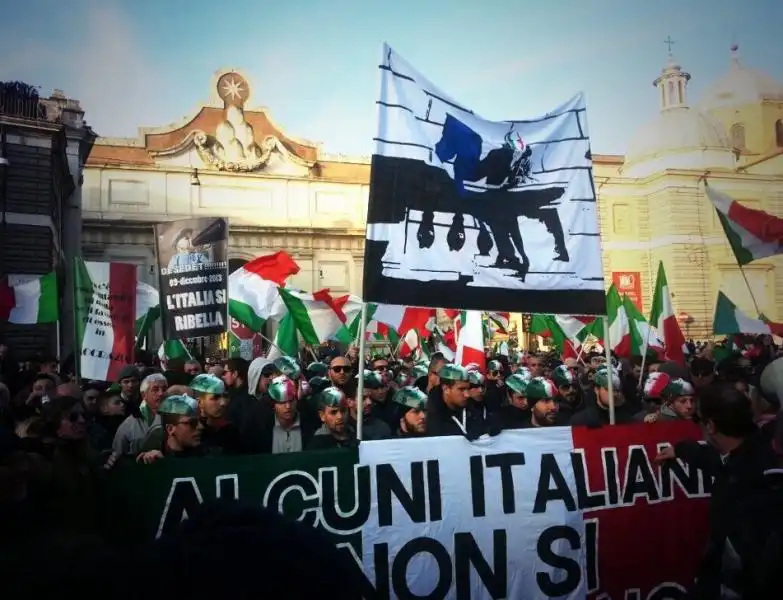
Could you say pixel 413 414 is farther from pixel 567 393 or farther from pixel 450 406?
pixel 567 393

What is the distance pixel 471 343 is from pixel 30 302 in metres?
7.63

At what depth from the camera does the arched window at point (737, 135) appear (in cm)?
5325

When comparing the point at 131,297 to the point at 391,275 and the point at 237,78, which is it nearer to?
the point at 391,275

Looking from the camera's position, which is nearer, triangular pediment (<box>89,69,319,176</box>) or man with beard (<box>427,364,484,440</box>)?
man with beard (<box>427,364,484,440</box>)

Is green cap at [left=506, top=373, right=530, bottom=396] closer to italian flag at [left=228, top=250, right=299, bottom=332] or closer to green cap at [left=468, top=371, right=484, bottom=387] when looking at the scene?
green cap at [left=468, top=371, right=484, bottom=387]

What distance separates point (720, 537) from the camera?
2504 millimetres

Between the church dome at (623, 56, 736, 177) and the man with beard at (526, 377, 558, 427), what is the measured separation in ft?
152

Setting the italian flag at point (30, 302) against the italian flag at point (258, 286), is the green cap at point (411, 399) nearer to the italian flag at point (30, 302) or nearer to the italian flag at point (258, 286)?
the italian flag at point (258, 286)

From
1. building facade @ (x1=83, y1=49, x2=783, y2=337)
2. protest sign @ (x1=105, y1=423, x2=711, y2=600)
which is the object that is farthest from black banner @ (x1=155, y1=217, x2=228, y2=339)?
building facade @ (x1=83, y1=49, x2=783, y2=337)

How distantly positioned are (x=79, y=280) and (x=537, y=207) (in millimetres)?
5661

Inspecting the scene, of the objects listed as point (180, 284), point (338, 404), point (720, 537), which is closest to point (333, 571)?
point (720, 537)

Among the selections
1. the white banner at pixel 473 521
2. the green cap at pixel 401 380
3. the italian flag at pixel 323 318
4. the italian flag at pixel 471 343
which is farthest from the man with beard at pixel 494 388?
the white banner at pixel 473 521

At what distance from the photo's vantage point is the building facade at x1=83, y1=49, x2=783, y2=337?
118 feet

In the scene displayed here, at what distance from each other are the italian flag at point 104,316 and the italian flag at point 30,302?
11.8 feet
